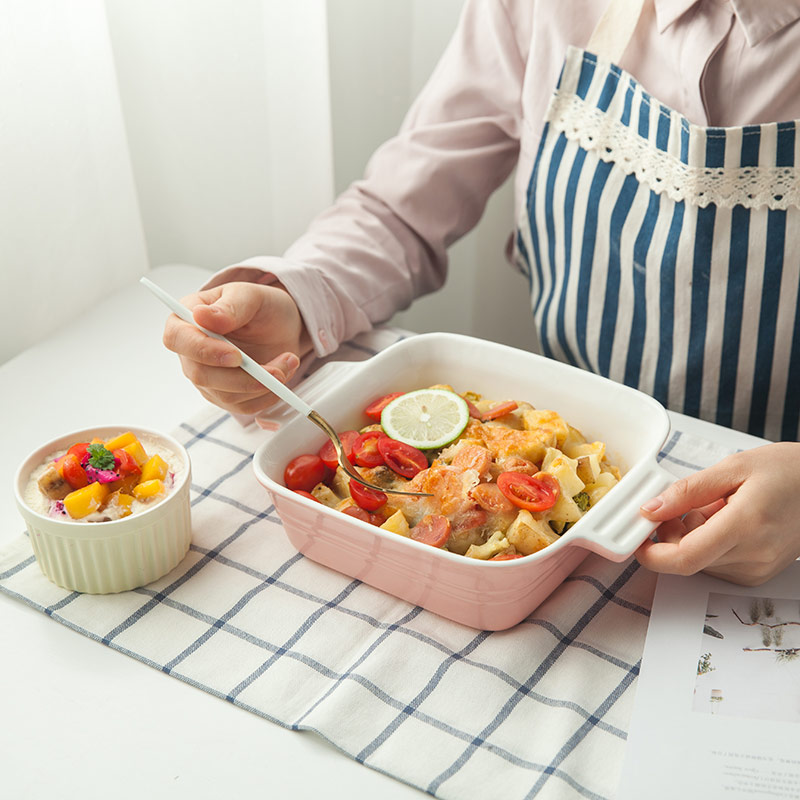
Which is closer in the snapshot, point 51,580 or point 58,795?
point 58,795

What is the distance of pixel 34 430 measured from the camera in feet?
3.85

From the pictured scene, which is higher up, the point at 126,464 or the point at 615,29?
the point at 615,29

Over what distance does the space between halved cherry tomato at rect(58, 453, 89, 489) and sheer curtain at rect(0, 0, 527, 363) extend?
481 millimetres

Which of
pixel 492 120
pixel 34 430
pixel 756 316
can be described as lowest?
pixel 34 430

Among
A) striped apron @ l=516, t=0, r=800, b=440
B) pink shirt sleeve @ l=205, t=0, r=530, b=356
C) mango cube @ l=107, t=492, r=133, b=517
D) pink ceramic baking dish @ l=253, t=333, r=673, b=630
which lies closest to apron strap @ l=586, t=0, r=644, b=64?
striped apron @ l=516, t=0, r=800, b=440

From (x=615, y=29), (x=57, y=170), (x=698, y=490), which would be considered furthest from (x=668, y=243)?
(x=57, y=170)

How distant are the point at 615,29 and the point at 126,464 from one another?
0.76 metres

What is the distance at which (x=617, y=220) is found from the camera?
118 centimetres

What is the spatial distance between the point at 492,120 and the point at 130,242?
0.58 m

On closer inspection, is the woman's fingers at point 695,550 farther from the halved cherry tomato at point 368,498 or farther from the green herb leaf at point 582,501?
the halved cherry tomato at point 368,498

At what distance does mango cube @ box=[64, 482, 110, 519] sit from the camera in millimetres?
882

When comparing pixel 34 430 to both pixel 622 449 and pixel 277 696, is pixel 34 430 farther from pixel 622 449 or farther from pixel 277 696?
pixel 622 449

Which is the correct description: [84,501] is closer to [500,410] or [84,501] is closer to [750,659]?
[500,410]

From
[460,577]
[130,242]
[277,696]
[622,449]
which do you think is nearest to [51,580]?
[277,696]
